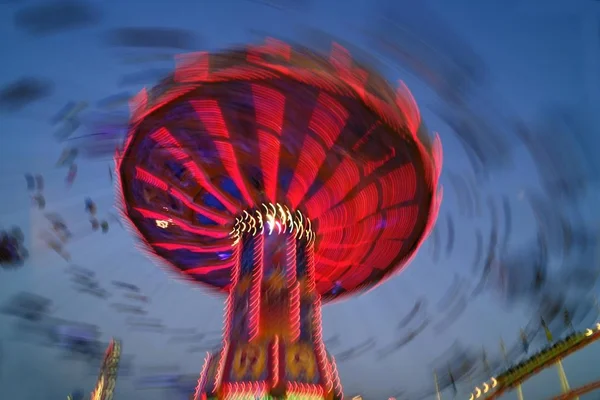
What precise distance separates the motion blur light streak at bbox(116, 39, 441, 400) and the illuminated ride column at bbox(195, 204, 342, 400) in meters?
0.04

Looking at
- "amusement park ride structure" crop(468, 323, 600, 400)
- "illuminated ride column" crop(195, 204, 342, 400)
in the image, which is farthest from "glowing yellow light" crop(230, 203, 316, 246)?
"amusement park ride structure" crop(468, 323, 600, 400)

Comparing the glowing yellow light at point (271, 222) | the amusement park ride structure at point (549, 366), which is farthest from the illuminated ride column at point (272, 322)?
the amusement park ride structure at point (549, 366)

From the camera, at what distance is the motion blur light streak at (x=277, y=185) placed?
12.6 m

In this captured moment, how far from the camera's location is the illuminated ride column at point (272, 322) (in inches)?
493

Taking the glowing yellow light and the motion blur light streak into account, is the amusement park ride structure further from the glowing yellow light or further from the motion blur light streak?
the glowing yellow light

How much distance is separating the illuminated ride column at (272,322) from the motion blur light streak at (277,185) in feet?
0.12

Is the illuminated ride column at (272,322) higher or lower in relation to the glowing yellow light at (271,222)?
lower

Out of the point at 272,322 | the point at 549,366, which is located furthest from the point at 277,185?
the point at 549,366

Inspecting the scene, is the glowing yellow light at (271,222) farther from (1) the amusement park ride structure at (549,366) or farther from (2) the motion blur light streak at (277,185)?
(1) the amusement park ride structure at (549,366)

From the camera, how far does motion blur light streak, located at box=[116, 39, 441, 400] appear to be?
12.6 meters

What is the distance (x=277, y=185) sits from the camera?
1541 centimetres

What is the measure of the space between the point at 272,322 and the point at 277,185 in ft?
14.3

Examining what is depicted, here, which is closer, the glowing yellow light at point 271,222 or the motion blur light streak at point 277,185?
the motion blur light streak at point 277,185

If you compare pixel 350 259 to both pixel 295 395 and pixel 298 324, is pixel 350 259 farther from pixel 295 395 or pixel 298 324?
pixel 295 395
